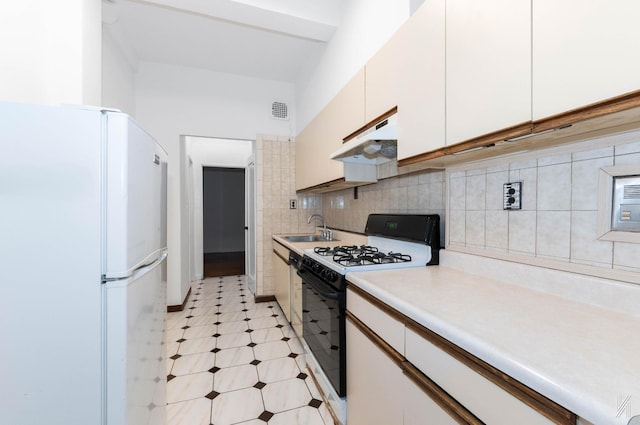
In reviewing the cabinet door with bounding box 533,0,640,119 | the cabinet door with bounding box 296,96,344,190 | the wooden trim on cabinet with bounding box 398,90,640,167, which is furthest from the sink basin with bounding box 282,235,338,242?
the cabinet door with bounding box 533,0,640,119

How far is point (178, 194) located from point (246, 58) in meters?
1.82

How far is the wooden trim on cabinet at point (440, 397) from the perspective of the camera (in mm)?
711

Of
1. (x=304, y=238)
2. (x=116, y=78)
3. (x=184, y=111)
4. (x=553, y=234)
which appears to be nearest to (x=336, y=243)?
(x=304, y=238)

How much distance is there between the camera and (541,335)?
2.31 feet

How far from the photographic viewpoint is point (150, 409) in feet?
3.92

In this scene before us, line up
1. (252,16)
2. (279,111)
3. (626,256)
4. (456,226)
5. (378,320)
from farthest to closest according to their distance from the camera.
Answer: (279,111), (252,16), (456,226), (378,320), (626,256)

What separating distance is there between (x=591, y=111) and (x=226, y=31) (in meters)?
2.96

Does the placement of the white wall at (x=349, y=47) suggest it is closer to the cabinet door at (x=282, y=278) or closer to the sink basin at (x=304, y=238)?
the sink basin at (x=304, y=238)

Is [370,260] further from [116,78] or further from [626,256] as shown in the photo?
[116,78]

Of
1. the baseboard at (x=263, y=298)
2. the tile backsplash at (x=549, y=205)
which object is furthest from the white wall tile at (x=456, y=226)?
the baseboard at (x=263, y=298)

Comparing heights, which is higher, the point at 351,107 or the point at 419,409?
the point at 351,107

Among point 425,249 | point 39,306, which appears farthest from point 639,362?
point 39,306

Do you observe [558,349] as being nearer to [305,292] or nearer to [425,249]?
[425,249]

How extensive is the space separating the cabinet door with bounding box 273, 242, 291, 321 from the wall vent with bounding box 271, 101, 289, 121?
5.67ft
